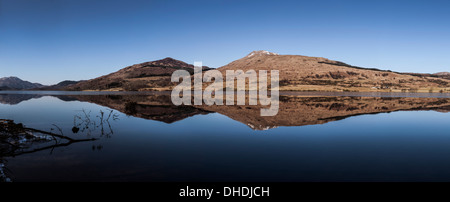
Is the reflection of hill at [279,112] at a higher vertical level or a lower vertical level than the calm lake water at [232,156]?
higher

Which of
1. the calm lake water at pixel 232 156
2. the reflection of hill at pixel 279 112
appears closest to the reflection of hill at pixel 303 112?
the reflection of hill at pixel 279 112

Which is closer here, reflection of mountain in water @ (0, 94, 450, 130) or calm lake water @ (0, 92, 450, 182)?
calm lake water @ (0, 92, 450, 182)

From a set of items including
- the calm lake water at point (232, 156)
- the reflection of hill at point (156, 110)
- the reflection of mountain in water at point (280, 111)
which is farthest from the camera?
the reflection of hill at point (156, 110)

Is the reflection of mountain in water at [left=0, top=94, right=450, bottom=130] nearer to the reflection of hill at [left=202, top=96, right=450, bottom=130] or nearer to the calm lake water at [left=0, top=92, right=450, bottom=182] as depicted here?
the reflection of hill at [left=202, top=96, right=450, bottom=130]

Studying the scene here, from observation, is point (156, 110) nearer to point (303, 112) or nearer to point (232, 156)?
point (303, 112)

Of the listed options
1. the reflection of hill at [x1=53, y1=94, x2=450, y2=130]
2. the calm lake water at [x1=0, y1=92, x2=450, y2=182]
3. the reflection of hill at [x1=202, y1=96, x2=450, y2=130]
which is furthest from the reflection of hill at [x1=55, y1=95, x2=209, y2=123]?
the calm lake water at [x1=0, y1=92, x2=450, y2=182]

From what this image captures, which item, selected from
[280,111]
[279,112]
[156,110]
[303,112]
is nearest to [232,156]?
[279,112]

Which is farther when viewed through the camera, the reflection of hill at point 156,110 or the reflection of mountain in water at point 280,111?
the reflection of hill at point 156,110

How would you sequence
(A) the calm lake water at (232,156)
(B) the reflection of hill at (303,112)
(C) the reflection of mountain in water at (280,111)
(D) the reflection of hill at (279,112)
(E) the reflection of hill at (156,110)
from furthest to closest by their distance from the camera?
(E) the reflection of hill at (156,110) < (C) the reflection of mountain in water at (280,111) < (D) the reflection of hill at (279,112) < (B) the reflection of hill at (303,112) < (A) the calm lake water at (232,156)

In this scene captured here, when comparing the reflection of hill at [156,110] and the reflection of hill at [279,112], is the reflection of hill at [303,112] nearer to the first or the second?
the reflection of hill at [279,112]

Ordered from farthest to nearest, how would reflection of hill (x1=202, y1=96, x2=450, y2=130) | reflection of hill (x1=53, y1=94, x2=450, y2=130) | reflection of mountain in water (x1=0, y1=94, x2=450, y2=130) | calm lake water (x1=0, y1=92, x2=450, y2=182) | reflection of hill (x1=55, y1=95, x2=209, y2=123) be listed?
reflection of hill (x1=55, y1=95, x2=209, y2=123) → reflection of mountain in water (x1=0, y1=94, x2=450, y2=130) → reflection of hill (x1=53, y1=94, x2=450, y2=130) → reflection of hill (x1=202, y1=96, x2=450, y2=130) → calm lake water (x1=0, y1=92, x2=450, y2=182)

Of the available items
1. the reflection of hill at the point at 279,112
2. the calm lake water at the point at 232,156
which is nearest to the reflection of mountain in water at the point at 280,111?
the reflection of hill at the point at 279,112

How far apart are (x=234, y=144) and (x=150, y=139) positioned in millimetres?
7417

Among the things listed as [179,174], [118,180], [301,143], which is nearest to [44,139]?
[118,180]
